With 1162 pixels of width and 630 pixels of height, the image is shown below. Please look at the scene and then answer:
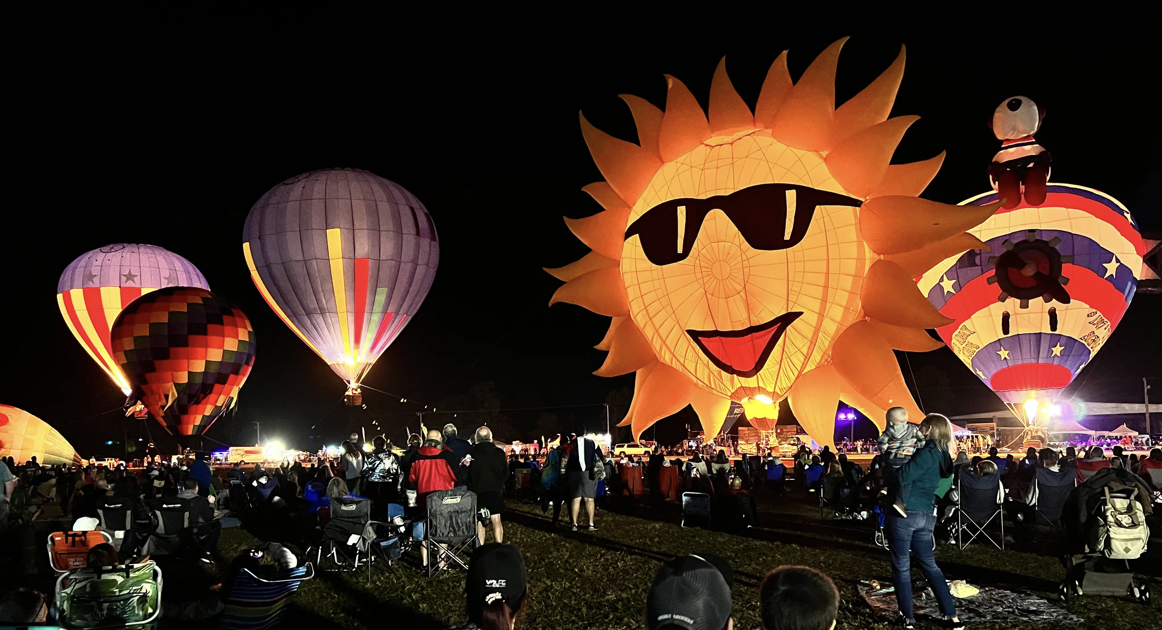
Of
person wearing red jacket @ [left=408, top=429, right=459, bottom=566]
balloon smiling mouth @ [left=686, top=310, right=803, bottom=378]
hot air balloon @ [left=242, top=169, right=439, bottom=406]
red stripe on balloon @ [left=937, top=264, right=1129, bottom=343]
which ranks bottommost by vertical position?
person wearing red jacket @ [left=408, top=429, right=459, bottom=566]

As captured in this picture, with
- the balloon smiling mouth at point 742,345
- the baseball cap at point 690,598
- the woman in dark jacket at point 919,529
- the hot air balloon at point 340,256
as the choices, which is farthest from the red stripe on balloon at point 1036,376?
the baseball cap at point 690,598

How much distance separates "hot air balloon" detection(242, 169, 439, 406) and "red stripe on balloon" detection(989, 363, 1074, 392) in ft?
56.7

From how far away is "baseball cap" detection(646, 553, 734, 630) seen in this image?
8.91 ft

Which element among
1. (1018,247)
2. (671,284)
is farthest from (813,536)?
(1018,247)

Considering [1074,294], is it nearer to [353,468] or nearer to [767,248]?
[767,248]

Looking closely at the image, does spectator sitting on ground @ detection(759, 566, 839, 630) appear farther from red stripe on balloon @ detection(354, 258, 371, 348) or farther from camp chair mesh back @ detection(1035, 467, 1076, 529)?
red stripe on balloon @ detection(354, 258, 371, 348)

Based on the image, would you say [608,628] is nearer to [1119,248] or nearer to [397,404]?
[1119,248]

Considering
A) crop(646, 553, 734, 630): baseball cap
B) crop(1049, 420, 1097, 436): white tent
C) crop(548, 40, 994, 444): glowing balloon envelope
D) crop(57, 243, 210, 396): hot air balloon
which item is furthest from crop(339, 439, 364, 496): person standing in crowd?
crop(1049, 420, 1097, 436): white tent

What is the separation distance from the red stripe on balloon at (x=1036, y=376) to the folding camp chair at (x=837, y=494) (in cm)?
1277

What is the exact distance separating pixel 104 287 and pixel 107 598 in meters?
34.8

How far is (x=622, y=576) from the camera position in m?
8.44

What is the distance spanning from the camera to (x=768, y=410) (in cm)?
1027

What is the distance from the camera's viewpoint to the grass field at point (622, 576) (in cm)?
682

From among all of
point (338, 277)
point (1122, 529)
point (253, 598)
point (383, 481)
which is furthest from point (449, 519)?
point (338, 277)
